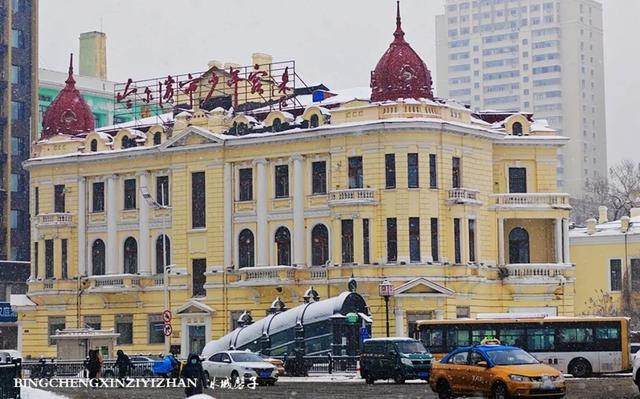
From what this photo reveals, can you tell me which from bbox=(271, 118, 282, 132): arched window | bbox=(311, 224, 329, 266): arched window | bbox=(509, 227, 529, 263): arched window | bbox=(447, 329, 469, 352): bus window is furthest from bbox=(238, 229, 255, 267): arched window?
bbox=(447, 329, 469, 352): bus window

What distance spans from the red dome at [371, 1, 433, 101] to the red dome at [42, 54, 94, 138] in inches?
858

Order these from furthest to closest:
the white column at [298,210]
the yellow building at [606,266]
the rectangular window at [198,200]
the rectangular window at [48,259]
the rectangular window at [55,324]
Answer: the yellow building at [606,266], the rectangular window at [48,259], the rectangular window at [55,324], the rectangular window at [198,200], the white column at [298,210]

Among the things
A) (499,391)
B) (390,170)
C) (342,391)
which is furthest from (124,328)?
(499,391)

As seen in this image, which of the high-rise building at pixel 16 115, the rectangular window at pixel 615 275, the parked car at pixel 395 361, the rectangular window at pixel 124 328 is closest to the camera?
the parked car at pixel 395 361

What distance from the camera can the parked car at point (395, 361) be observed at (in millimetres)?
→ 53250

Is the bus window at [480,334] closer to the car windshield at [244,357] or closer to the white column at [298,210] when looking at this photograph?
→ the car windshield at [244,357]

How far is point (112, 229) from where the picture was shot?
287ft

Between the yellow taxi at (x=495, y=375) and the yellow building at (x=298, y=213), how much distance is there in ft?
116

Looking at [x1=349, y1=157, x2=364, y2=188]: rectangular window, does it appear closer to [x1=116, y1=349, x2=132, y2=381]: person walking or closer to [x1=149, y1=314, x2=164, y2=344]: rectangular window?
[x1=149, y1=314, x2=164, y2=344]: rectangular window

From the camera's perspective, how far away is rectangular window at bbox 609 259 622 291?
93.1 metres

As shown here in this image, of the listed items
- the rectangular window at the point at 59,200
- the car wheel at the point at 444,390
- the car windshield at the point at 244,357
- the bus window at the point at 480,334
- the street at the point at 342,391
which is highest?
the rectangular window at the point at 59,200

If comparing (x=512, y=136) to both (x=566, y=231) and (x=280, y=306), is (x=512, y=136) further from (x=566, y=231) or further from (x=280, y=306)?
(x=280, y=306)

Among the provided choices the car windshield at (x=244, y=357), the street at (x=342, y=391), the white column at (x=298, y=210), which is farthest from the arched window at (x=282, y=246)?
the street at (x=342, y=391)

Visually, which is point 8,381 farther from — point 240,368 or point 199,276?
point 199,276
